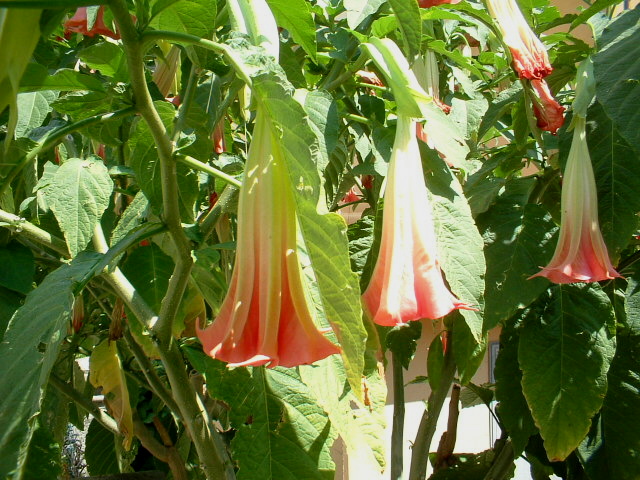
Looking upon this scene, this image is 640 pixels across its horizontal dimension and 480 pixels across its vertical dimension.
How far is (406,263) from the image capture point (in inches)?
22.5

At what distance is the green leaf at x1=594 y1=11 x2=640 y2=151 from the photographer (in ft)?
2.30

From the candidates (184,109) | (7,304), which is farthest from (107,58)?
(7,304)

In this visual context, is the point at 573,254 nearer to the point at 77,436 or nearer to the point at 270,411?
the point at 270,411

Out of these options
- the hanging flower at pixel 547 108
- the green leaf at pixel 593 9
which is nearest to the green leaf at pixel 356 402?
the hanging flower at pixel 547 108

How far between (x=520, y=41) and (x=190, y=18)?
1.44 ft

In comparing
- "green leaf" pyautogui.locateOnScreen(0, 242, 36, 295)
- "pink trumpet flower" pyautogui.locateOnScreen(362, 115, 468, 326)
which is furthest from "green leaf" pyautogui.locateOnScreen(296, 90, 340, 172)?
"green leaf" pyautogui.locateOnScreen(0, 242, 36, 295)

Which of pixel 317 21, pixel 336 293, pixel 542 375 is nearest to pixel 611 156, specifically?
pixel 542 375

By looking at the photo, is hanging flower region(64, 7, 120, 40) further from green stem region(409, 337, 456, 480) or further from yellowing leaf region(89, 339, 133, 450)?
green stem region(409, 337, 456, 480)

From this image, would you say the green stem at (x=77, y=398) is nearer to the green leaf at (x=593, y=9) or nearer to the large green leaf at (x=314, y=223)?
the large green leaf at (x=314, y=223)

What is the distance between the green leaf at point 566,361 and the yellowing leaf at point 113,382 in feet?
1.83

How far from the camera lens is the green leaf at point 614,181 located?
3.02 ft

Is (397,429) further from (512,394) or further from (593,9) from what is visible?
(593,9)

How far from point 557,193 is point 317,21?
1.58 ft

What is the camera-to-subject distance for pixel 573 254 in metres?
0.84
